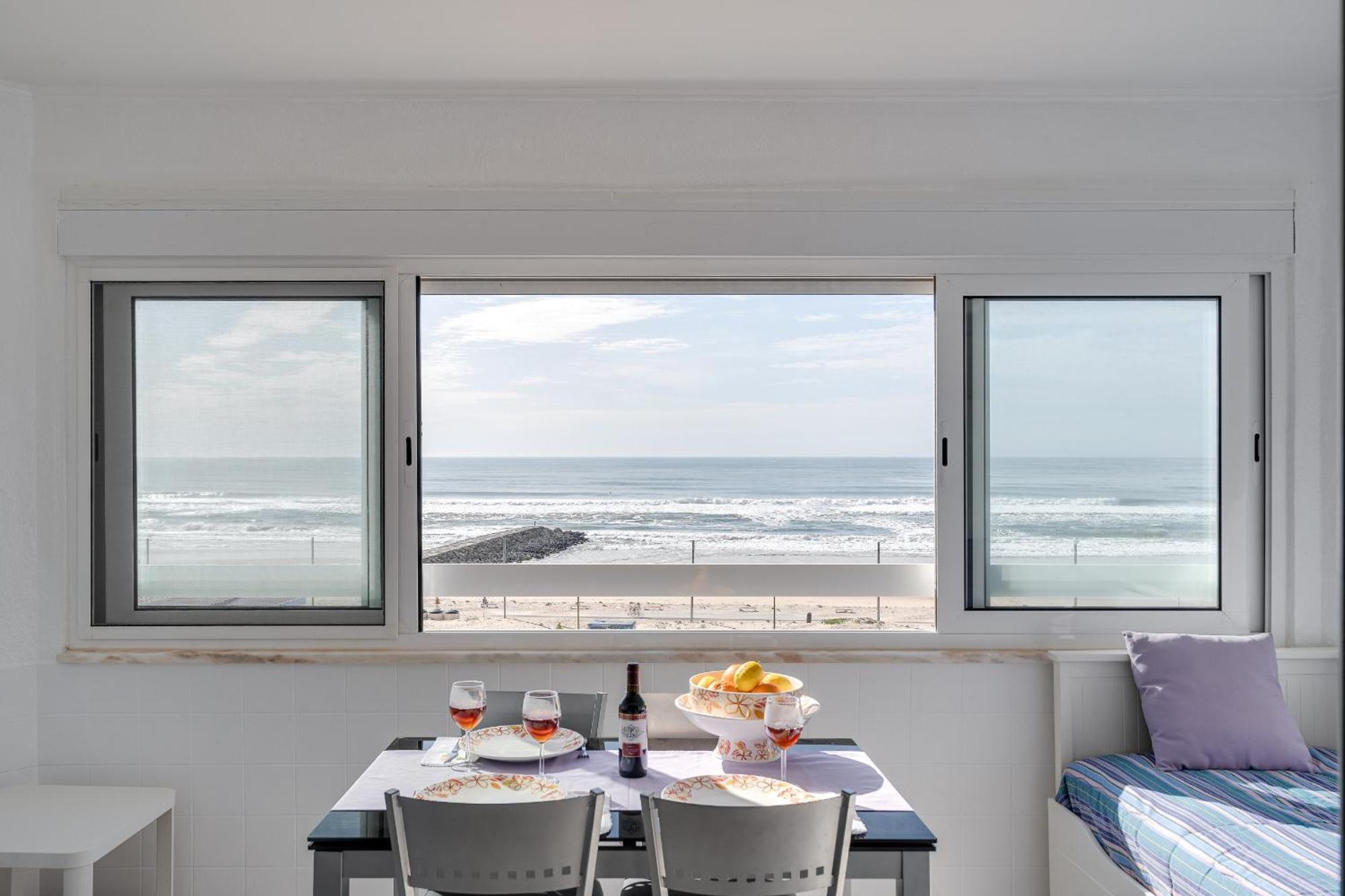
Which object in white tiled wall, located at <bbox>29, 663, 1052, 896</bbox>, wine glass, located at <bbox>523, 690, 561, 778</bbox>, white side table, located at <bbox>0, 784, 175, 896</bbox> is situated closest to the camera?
wine glass, located at <bbox>523, 690, 561, 778</bbox>

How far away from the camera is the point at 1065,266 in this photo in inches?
122

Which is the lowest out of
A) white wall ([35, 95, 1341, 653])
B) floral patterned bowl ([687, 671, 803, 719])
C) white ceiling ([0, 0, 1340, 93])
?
floral patterned bowl ([687, 671, 803, 719])

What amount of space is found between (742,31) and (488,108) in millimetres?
883

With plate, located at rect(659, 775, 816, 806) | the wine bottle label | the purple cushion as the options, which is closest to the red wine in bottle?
the wine bottle label

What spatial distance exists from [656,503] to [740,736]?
5.58 ft

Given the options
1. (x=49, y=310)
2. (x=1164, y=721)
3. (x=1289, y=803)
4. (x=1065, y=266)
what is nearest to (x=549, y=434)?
(x=49, y=310)

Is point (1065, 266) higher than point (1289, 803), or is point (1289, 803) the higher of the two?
point (1065, 266)

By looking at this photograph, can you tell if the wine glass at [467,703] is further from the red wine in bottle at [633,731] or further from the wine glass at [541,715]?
the red wine in bottle at [633,731]

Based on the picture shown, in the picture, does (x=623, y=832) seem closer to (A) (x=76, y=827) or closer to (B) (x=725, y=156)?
(A) (x=76, y=827)

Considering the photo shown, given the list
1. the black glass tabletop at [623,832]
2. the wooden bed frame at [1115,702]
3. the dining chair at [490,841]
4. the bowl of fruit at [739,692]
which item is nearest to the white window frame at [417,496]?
→ the wooden bed frame at [1115,702]

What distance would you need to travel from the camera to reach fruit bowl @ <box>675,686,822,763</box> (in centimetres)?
214

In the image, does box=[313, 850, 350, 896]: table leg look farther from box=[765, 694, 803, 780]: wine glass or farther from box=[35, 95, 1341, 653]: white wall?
box=[35, 95, 1341, 653]: white wall

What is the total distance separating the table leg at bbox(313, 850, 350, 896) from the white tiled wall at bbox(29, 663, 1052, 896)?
3.95 ft

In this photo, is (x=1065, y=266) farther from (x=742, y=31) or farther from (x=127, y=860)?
(x=127, y=860)
